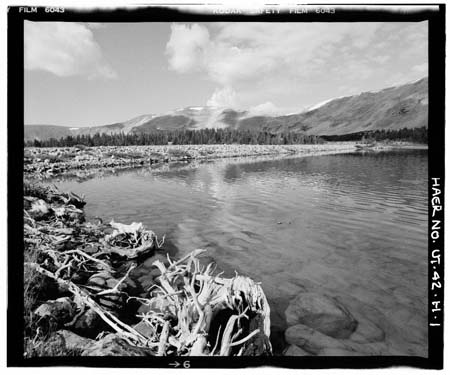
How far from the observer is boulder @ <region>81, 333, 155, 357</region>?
3808 millimetres

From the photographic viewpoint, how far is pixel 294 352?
392cm

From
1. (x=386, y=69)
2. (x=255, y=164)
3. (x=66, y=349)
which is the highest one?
(x=386, y=69)

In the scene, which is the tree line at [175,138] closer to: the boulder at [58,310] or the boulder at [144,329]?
the boulder at [58,310]

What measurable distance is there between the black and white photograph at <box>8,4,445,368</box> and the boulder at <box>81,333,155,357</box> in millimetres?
18

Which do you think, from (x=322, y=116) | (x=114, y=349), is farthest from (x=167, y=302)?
(x=322, y=116)

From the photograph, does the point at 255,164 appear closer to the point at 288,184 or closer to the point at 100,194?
the point at 288,184

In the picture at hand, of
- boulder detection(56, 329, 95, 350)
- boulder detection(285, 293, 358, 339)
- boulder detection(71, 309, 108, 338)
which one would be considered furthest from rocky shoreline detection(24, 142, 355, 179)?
boulder detection(285, 293, 358, 339)

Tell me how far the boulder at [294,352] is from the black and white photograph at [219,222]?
1cm

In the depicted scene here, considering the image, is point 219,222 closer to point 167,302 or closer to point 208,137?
point 208,137

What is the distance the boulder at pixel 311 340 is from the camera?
3959mm

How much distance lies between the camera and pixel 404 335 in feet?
13.3

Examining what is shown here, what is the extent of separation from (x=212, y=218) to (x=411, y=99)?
4745 mm

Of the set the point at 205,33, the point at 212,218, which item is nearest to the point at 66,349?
the point at 212,218

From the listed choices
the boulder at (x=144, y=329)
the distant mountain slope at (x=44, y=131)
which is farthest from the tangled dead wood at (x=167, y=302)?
the distant mountain slope at (x=44, y=131)
